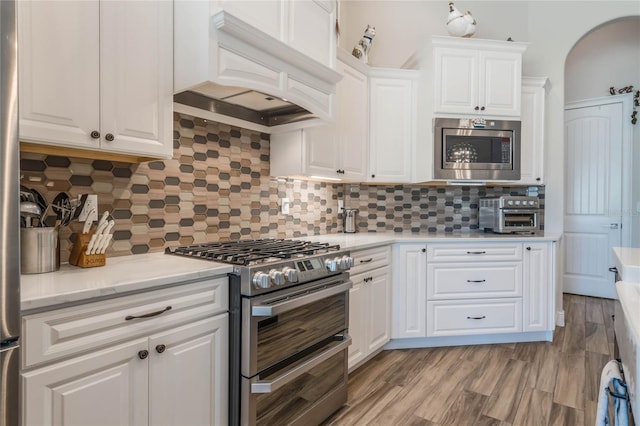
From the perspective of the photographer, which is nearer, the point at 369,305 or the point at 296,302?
the point at 296,302

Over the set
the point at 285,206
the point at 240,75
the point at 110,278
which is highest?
the point at 240,75

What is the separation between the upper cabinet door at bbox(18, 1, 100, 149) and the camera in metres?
1.22

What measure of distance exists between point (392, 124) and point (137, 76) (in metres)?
2.19

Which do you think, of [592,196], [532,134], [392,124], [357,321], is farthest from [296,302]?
[592,196]

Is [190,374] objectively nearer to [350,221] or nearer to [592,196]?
[350,221]

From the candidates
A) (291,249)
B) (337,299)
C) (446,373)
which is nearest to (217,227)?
(291,249)

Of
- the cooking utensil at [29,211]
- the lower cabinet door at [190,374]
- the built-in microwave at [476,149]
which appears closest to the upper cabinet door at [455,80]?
the built-in microwave at [476,149]

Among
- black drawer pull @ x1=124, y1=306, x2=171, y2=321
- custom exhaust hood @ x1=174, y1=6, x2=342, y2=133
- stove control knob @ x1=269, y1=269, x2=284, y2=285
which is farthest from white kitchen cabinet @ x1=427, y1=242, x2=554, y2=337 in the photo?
black drawer pull @ x1=124, y1=306, x2=171, y2=321

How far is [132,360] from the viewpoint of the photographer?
4.05ft

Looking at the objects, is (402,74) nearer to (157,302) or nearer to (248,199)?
(248,199)

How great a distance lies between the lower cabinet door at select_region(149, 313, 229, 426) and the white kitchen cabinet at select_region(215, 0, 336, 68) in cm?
141

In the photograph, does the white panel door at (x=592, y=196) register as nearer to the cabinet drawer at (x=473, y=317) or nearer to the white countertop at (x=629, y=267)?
the cabinet drawer at (x=473, y=317)

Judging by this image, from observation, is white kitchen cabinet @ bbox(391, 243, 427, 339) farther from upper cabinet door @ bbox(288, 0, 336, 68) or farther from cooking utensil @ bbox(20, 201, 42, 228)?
cooking utensil @ bbox(20, 201, 42, 228)

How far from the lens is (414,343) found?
2961 mm
